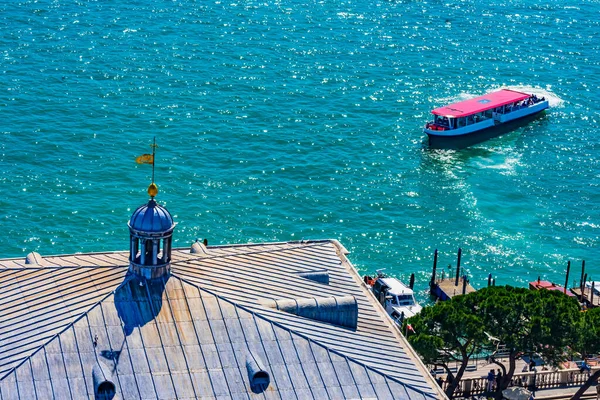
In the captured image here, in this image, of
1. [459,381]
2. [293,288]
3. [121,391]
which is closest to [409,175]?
[459,381]

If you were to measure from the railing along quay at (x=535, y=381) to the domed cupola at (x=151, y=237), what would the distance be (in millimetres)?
29198

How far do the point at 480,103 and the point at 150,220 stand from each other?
108 meters

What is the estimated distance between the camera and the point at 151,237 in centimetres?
6962

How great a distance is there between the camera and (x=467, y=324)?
278 ft

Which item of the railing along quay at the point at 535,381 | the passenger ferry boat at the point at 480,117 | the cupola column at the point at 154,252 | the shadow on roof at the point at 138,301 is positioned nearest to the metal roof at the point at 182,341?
the shadow on roof at the point at 138,301

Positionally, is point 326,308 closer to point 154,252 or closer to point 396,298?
point 154,252

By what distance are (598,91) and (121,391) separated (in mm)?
137602

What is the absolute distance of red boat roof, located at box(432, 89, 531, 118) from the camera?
166m

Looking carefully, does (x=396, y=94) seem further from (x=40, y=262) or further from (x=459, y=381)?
(x=40, y=262)

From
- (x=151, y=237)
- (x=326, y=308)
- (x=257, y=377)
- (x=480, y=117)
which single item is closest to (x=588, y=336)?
(x=326, y=308)

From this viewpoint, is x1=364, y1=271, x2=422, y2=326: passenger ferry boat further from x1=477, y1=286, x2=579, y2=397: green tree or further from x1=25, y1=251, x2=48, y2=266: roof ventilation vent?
x1=25, y1=251, x2=48, y2=266: roof ventilation vent

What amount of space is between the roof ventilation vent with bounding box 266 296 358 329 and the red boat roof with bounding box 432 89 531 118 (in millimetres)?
93427

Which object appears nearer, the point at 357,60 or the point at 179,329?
the point at 179,329

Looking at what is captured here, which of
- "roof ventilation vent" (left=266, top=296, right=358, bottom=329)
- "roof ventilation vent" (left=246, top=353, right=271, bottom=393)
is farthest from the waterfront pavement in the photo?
"roof ventilation vent" (left=246, top=353, right=271, bottom=393)
